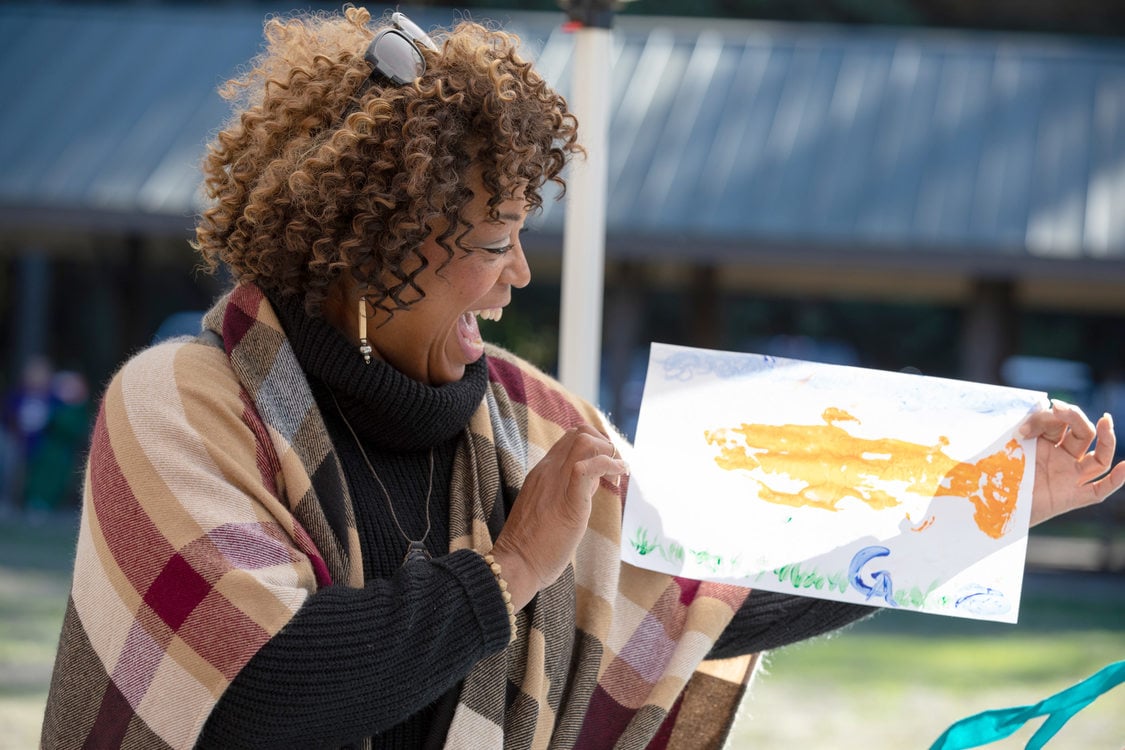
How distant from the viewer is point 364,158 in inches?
70.9

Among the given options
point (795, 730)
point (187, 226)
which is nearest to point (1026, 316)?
point (187, 226)

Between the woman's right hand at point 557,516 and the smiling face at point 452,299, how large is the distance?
0.22 meters

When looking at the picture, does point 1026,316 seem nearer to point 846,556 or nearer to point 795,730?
point 795,730

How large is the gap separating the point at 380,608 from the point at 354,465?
0.30 m

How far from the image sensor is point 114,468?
174 centimetres

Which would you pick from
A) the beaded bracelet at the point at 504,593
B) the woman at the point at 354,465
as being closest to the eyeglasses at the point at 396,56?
the woman at the point at 354,465

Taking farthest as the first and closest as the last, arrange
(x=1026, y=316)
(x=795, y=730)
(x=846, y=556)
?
(x=1026, y=316), (x=795, y=730), (x=846, y=556)

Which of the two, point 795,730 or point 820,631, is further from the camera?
point 795,730

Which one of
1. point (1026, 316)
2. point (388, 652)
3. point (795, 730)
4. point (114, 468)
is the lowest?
point (795, 730)

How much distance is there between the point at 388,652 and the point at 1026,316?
23.1 m

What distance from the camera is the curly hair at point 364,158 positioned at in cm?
180

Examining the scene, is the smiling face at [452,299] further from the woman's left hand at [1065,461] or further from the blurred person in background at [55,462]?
the blurred person in background at [55,462]

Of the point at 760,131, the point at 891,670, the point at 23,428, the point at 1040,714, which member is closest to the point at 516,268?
the point at 1040,714

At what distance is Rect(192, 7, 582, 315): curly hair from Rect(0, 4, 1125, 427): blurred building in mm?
8673
